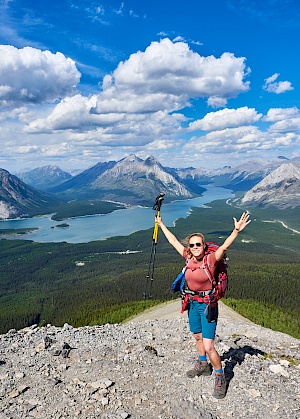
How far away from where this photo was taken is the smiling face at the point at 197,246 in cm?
898

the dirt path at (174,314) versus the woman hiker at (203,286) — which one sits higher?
the woman hiker at (203,286)

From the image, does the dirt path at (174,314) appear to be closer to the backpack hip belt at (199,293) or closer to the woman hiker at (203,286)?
the woman hiker at (203,286)

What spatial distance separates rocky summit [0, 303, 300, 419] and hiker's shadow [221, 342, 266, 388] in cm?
3

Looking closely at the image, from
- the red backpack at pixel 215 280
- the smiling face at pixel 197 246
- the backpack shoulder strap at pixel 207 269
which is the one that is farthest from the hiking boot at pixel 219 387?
the smiling face at pixel 197 246

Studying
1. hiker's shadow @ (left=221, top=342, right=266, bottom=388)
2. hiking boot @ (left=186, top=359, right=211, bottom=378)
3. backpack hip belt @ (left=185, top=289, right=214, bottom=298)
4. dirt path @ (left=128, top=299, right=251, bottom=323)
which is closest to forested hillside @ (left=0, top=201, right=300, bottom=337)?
dirt path @ (left=128, top=299, right=251, bottom=323)

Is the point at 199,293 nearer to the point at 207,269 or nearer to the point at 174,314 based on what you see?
the point at 207,269

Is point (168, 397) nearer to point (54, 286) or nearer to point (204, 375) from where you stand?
point (204, 375)

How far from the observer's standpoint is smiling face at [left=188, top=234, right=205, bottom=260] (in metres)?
→ 8.98

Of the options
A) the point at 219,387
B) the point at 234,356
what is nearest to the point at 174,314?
the point at 234,356

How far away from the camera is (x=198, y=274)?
915cm

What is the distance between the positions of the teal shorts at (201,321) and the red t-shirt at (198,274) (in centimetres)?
57

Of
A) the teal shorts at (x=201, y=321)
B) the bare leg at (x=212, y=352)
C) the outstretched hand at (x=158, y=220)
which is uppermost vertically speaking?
the outstretched hand at (x=158, y=220)

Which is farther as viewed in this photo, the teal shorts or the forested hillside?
the forested hillside

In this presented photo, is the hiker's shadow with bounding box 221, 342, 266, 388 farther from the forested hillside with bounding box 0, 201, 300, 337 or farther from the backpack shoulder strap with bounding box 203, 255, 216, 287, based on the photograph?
the forested hillside with bounding box 0, 201, 300, 337
